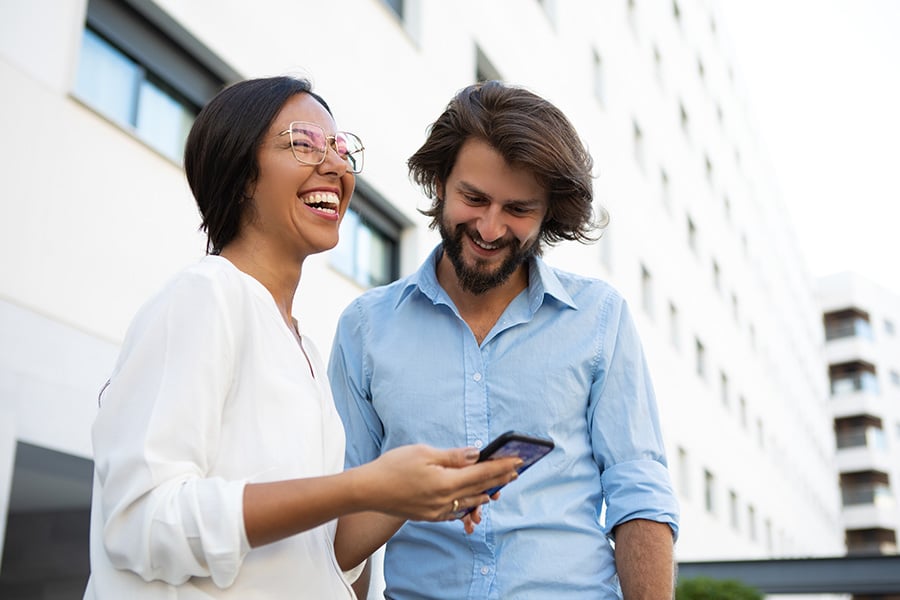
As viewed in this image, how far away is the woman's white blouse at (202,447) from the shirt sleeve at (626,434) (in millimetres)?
864

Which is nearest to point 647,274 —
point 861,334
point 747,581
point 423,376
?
point 747,581

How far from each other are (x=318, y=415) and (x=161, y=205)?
475 centimetres

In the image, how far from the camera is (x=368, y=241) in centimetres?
986

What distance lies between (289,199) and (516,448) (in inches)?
31.7

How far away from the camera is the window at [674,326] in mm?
22297

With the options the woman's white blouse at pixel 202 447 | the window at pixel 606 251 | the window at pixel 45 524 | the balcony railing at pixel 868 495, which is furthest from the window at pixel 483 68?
the balcony railing at pixel 868 495

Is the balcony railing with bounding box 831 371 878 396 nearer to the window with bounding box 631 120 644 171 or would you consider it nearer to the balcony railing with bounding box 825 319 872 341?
the balcony railing with bounding box 825 319 872 341

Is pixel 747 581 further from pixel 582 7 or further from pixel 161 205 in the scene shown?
pixel 161 205

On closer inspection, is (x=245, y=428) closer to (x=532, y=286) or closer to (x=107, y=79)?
(x=532, y=286)

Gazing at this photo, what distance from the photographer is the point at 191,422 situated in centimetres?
168

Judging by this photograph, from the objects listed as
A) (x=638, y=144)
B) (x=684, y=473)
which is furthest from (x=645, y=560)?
(x=638, y=144)

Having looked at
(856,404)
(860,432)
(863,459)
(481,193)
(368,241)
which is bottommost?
(481,193)

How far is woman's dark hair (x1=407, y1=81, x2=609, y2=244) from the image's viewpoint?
2.85 m

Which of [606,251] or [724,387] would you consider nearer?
[606,251]
